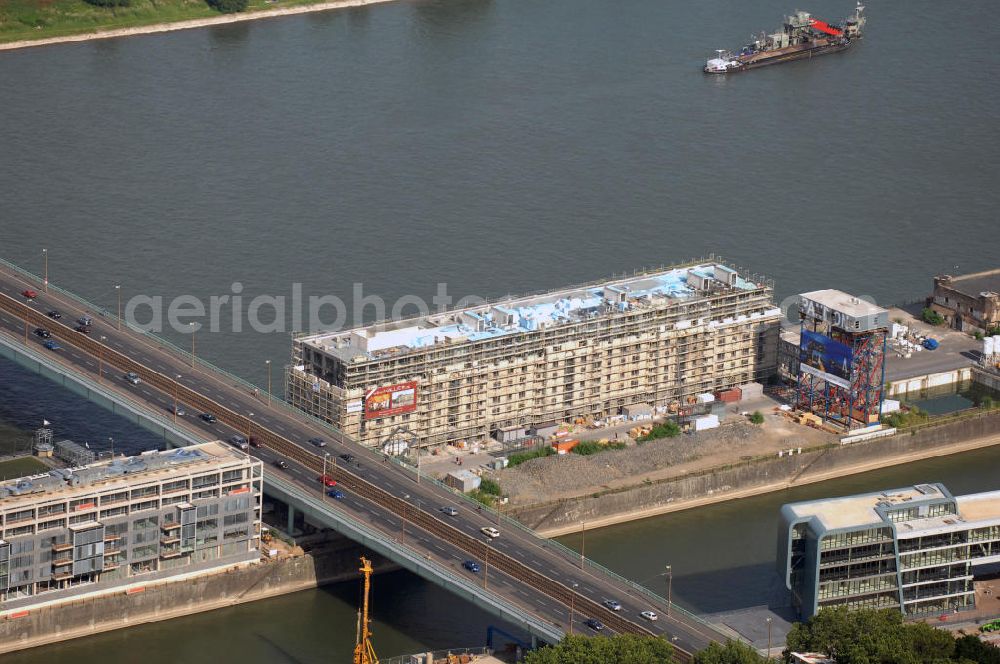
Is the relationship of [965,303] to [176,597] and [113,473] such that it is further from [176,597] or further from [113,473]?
[113,473]

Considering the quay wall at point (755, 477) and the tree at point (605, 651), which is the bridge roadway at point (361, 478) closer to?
the tree at point (605, 651)

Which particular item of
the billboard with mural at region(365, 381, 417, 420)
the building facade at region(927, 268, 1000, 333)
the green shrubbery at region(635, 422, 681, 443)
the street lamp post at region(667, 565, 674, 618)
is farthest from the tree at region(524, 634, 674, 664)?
the building facade at region(927, 268, 1000, 333)

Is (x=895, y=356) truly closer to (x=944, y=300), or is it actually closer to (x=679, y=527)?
(x=944, y=300)

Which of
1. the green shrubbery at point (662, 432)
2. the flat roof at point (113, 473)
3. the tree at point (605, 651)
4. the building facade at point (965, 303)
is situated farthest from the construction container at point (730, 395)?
the tree at point (605, 651)

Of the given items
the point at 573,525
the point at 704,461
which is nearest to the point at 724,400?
the point at 704,461

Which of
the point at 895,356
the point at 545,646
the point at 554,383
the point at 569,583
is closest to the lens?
the point at 545,646

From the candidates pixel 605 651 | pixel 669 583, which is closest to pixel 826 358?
pixel 669 583

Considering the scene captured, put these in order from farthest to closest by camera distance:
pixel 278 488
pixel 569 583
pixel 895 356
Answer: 1. pixel 895 356
2. pixel 278 488
3. pixel 569 583
